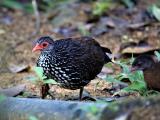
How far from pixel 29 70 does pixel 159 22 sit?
2.69m

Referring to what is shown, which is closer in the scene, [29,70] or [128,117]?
[128,117]

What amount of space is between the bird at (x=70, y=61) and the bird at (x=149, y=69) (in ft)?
1.38

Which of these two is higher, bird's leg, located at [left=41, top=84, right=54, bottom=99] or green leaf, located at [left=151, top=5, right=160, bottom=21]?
green leaf, located at [left=151, top=5, right=160, bottom=21]

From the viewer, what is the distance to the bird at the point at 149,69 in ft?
18.0

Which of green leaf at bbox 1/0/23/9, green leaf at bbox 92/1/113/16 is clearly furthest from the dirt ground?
green leaf at bbox 92/1/113/16

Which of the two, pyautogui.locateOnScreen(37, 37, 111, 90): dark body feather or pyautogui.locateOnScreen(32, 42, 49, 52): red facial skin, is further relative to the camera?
pyautogui.locateOnScreen(32, 42, 49, 52): red facial skin

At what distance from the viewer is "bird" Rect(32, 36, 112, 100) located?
566 cm

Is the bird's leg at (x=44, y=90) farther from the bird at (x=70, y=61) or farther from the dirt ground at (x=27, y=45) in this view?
the dirt ground at (x=27, y=45)

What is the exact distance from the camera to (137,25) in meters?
9.34

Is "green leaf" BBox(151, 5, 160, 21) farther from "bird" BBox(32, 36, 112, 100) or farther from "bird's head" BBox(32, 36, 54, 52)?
"bird's head" BBox(32, 36, 54, 52)

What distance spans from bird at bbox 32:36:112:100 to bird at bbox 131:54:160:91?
0.42 m

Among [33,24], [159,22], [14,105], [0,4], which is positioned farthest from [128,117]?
[0,4]

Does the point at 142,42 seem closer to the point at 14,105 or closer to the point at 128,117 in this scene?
the point at 14,105

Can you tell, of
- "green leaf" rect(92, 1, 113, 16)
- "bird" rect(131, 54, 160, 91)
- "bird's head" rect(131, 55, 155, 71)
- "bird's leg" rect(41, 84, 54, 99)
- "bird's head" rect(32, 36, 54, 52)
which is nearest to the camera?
"bird" rect(131, 54, 160, 91)
